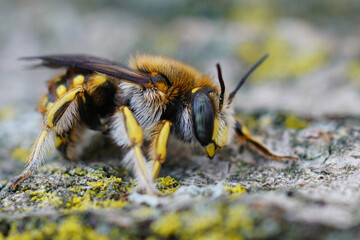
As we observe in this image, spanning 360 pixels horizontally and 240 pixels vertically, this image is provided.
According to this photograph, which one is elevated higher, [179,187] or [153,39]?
[153,39]

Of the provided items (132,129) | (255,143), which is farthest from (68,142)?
(255,143)

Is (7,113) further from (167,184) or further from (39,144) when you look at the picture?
(167,184)

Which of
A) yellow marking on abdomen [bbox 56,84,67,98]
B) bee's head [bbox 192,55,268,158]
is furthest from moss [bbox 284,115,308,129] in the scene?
yellow marking on abdomen [bbox 56,84,67,98]

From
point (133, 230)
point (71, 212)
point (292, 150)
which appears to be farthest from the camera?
point (292, 150)

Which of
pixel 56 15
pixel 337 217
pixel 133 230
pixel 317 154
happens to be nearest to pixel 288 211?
pixel 337 217

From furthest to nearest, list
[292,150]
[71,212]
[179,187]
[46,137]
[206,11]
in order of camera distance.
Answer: [206,11], [292,150], [46,137], [179,187], [71,212]

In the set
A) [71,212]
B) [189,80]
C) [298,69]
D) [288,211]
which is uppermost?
[298,69]

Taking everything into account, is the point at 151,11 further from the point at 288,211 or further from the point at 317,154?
the point at 288,211
